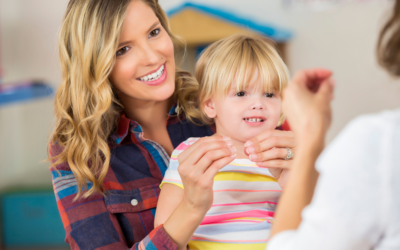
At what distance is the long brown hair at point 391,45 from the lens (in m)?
0.52

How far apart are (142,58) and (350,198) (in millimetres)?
858

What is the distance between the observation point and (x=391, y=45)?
0.53 metres

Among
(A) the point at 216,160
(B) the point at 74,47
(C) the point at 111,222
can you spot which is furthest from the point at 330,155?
(B) the point at 74,47

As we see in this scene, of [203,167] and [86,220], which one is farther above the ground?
[203,167]

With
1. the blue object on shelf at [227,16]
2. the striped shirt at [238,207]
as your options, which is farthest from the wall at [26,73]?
the striped shirt at [238,207]

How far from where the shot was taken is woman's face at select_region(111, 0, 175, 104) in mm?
1187

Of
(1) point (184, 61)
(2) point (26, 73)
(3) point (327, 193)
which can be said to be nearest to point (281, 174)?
(3) point (327, 193)

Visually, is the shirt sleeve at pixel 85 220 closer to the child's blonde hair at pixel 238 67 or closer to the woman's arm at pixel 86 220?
the woman's arm at pixel 86 220

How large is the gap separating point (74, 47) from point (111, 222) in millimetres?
550

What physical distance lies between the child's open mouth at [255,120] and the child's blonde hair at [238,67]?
0.08 metres

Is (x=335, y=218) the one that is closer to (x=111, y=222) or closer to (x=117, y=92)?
(x=111, y=222)

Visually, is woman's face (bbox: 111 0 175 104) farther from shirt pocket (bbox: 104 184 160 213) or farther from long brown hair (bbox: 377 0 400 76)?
long brown hair (bbox: 377 0 400 76)

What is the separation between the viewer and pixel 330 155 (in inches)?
20.4

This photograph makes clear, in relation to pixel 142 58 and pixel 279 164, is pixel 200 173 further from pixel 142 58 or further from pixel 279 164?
pixel 142 58
